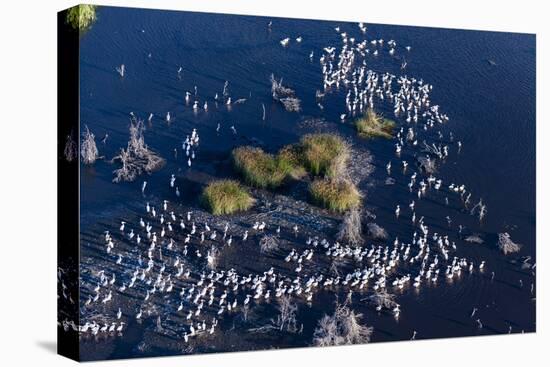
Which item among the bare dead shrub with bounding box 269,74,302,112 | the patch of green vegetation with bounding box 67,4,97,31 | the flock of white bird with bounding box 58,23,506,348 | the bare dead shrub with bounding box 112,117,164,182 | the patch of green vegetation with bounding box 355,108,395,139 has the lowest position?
the flock of white bird with bounding box 58,23,506,348

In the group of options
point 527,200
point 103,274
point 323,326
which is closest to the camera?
point 103,274

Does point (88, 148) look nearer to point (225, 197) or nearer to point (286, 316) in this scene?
point (225, 197)

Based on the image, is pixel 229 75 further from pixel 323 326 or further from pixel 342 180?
pixel 323 326

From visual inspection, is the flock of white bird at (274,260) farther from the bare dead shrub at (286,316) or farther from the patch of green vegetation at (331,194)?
the patch of green vegetation at (331,194)

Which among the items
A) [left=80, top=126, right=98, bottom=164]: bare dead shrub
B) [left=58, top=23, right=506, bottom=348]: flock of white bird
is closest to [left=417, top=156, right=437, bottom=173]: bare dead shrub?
[left=58, top=23, right=506, bottom=348]: flock of white bird

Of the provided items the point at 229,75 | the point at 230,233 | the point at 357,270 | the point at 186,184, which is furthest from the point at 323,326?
the point at 229,75

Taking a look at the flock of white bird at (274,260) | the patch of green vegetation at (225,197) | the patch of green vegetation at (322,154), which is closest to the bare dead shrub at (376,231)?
the flock of white bird at (274,260)

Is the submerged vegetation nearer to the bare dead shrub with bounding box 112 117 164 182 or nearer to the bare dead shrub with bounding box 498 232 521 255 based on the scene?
the bare dead shrub with bounding box 112 117 164 182

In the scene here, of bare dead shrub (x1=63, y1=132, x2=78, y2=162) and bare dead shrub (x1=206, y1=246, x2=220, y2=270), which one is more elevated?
bare dead shrub (x1=63, y1=132, x2=78, y2=162)
